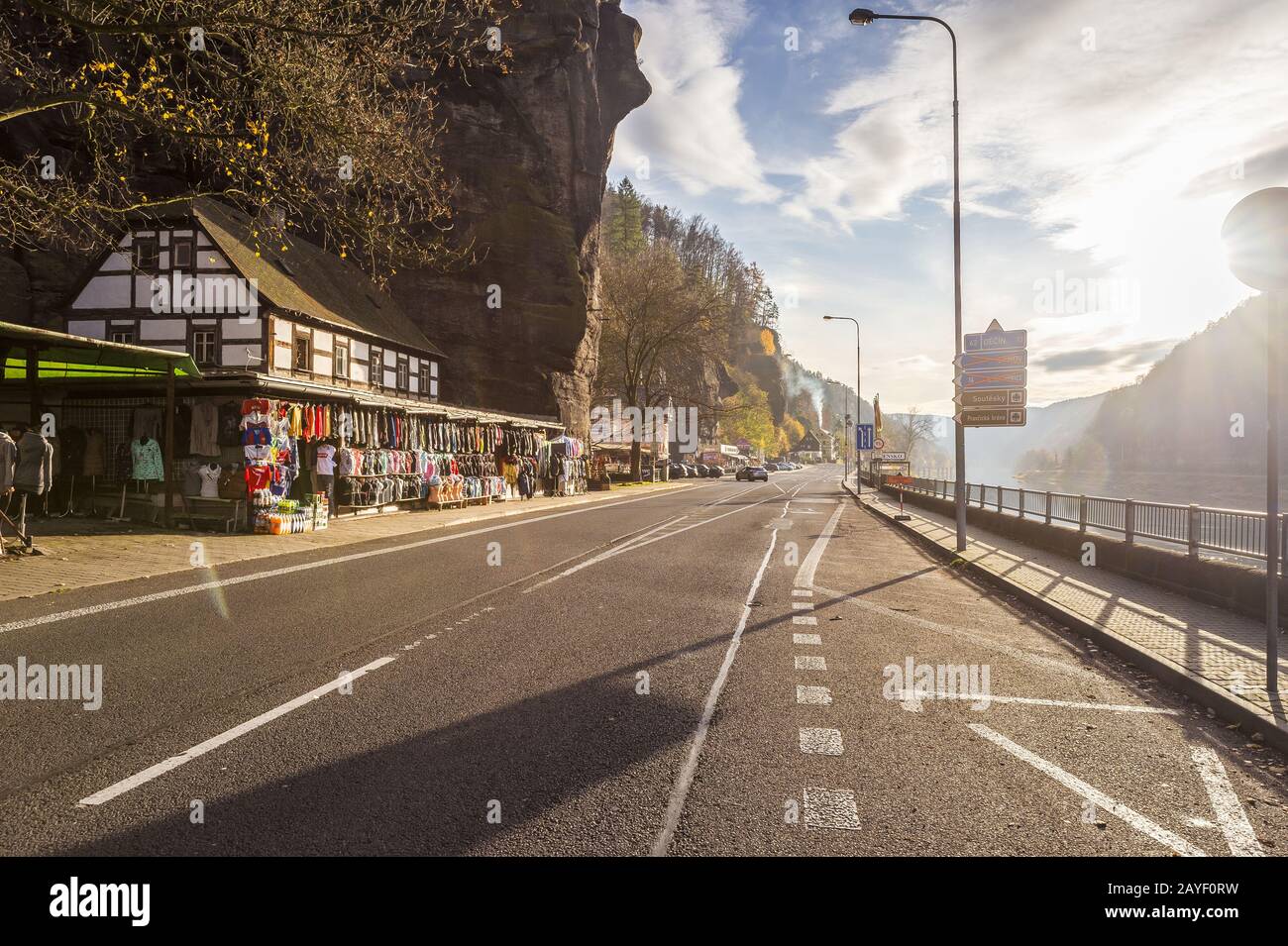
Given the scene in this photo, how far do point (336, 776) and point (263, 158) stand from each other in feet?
40.9

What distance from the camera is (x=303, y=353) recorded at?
30.3 meters

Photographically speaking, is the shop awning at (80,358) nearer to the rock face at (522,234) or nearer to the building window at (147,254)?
the building window at (147,254)

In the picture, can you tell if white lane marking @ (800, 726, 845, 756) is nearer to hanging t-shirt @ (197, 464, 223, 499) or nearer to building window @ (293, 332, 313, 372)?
hanging t-shirt @ (197, 464, 223, 499)

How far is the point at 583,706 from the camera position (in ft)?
17.7

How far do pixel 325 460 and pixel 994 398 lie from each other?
16.8 m

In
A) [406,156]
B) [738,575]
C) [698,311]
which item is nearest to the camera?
[738,575]

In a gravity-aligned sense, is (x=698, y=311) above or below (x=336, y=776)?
above

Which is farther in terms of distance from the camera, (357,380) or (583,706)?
(357,380)

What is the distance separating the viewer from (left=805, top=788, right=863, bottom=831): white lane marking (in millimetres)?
3562

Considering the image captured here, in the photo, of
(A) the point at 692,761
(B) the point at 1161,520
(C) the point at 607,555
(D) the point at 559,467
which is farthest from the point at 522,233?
(A) the point at 692,761

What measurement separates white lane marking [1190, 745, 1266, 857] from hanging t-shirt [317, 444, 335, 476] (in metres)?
19.8

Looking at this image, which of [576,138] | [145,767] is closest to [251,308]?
[145,767]

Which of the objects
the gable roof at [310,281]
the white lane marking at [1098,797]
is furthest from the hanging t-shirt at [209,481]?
the white lane marking at [1098,797]
